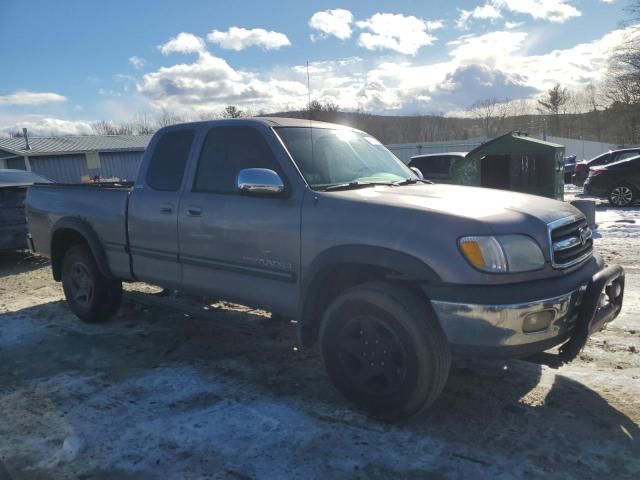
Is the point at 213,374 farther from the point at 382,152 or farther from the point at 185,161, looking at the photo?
the point at 382,152

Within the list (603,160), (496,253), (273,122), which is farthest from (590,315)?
(603,160)

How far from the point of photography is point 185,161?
4.49m

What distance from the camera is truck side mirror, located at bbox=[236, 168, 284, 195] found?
Answer: 3555 millimetres

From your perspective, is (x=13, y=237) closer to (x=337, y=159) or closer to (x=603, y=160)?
(x=337, y=159)

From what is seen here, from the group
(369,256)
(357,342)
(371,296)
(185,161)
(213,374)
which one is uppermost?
(185,161)

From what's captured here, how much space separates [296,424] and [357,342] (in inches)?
25.8

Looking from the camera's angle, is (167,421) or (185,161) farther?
(185,161)

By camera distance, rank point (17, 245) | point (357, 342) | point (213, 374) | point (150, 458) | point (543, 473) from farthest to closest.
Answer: point (17, 245) < point (213, 374) < point (357, 342) < point (150, 458) < point (543, 473)

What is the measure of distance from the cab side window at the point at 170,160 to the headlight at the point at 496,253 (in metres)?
2.63

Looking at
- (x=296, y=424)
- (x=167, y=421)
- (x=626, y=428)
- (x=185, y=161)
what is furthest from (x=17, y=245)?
(x=626, y=428)

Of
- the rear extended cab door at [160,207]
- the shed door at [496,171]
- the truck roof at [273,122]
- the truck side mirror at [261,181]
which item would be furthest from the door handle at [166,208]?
the shed door at [496,171]

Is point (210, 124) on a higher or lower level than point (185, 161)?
higher

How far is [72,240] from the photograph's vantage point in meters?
5.78

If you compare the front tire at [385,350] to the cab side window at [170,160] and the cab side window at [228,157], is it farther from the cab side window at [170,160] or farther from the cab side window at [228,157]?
the cab side window at [170,160]
